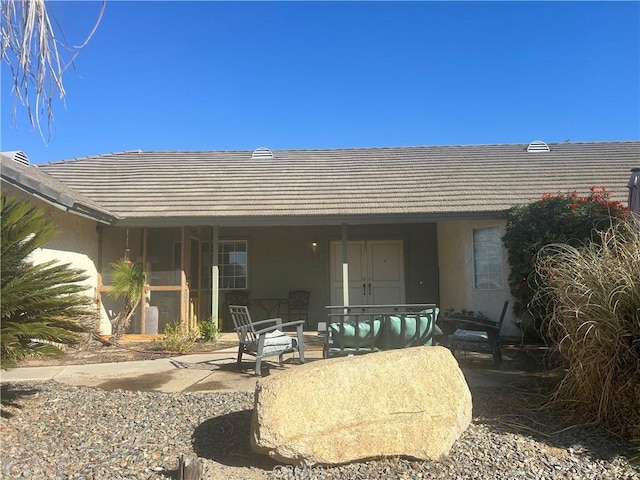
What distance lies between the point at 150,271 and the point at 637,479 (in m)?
9.18

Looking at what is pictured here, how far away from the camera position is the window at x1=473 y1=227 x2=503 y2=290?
9.68 meters

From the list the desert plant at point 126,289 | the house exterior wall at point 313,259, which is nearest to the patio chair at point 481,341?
the house exterior wall at point 313,259

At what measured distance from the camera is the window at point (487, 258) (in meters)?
9.68

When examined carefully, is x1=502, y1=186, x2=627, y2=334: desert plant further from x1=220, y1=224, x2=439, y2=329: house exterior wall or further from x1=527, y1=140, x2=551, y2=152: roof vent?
x1=527, y1=140, x2=551, y2=152: roof vent

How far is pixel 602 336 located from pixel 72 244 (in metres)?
9.04

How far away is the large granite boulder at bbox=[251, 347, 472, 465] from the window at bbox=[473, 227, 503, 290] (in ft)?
21.2

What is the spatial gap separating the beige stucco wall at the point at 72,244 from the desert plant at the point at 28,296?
3634 millimetres

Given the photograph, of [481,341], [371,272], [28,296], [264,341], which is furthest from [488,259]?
[28,296]

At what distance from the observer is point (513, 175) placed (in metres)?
12.0

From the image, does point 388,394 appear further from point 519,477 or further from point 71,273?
point 71,273

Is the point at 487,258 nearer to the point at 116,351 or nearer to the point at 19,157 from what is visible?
the point at 116,351

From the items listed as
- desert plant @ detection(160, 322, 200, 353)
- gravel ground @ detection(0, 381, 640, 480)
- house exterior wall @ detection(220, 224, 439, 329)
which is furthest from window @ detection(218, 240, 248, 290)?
gravel ground @ detection(0, 381, 640, 480)

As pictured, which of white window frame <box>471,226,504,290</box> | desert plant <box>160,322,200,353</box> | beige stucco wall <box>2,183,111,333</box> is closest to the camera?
beige stucco wall <box>2,183,111,333</box>

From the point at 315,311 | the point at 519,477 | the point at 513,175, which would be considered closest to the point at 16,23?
the point at 519,477
